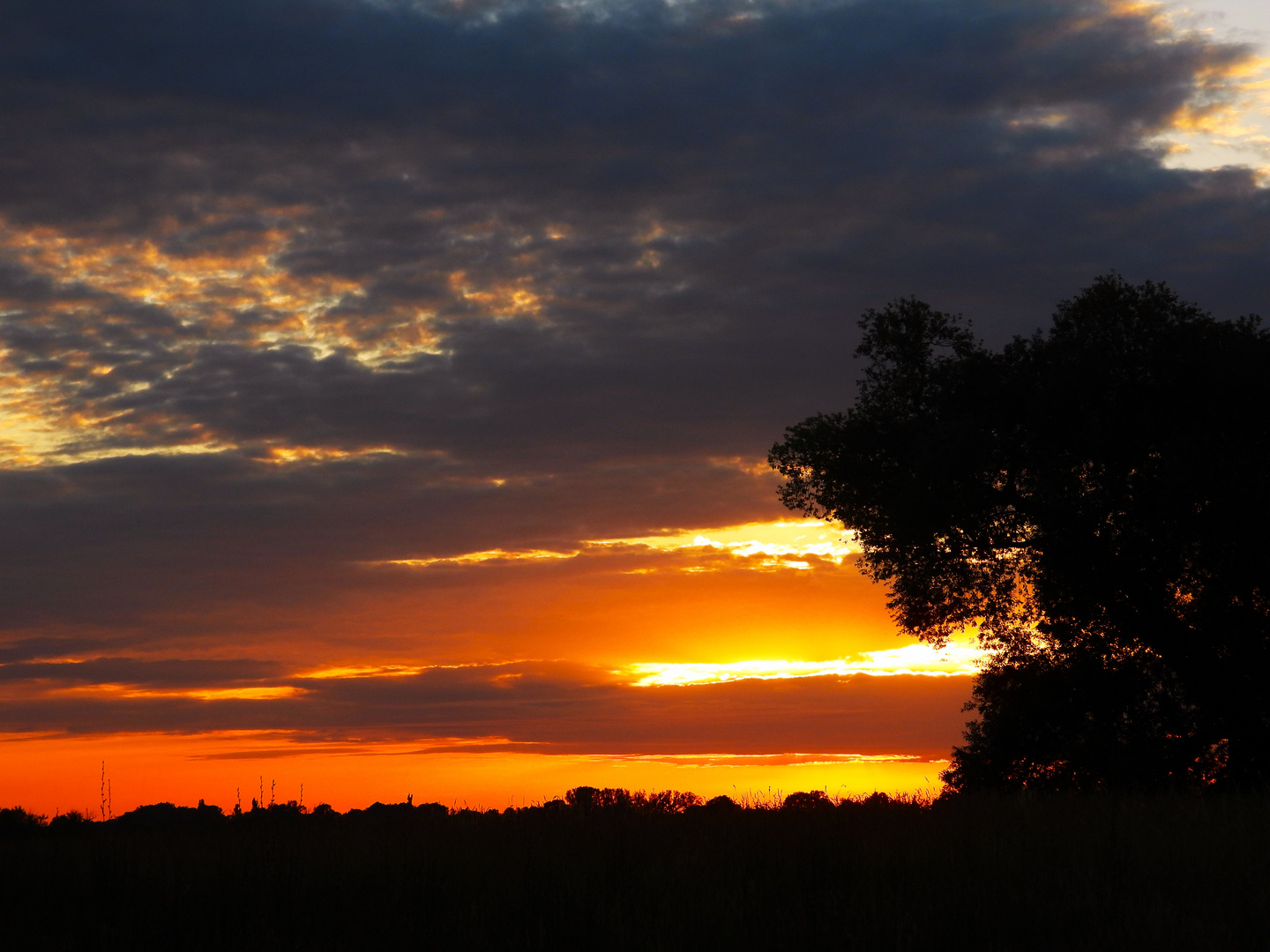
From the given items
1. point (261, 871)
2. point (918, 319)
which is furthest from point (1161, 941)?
point (918, 319)

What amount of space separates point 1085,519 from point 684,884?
1521cm

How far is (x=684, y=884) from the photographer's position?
420 inches

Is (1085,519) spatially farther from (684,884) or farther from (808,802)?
(684,884)

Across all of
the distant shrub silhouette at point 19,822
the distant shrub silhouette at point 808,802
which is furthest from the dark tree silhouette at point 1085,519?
the distant shrub silhouette at point 19,822

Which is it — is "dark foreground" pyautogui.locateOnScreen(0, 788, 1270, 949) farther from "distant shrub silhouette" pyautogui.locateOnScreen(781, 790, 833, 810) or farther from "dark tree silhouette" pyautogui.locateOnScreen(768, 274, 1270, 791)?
"dark tree silhouette" pyautogui.locateOnScreen(768, 274, 1270, 791)

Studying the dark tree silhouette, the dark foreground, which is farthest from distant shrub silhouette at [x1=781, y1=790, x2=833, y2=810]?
the dark tree silhouette

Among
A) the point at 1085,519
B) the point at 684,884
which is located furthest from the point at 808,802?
the point at 1085,519

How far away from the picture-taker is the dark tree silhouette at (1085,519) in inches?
881

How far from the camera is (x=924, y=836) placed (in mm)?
12367

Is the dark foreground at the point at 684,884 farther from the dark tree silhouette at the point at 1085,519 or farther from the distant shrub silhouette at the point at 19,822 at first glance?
the dark tree silhouette at the point at 1085,519

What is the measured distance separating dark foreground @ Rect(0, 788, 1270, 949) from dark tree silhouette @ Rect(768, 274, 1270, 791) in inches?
367

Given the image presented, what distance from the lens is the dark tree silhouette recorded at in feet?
73.4

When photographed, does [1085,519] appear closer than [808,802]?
No

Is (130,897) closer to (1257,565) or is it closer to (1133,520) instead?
(1133,520)
